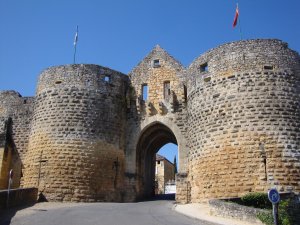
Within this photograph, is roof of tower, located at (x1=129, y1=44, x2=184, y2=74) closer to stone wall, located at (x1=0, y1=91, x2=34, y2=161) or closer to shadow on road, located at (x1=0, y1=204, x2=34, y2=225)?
stone wall, located at (x1=0, y1=91, x2=34, y2=161)

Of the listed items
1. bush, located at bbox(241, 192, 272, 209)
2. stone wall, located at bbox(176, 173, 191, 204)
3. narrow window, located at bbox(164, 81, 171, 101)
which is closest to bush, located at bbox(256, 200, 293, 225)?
bush, located at bbox(241, 192, 272, 209)

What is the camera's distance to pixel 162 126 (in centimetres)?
2114

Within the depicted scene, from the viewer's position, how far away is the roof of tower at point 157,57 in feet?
70.5

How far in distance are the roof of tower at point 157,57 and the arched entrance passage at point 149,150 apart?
355 cm

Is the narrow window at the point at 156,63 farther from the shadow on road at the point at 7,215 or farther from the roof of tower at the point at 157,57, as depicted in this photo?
→ the shadow on road at the point at 7,215

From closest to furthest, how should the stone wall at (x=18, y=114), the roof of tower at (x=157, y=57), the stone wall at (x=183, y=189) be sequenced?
the stone wall at (x=183, y=189) → the roof of tower at (x=157, y=57) → the stone wall at (x=18, y=114)

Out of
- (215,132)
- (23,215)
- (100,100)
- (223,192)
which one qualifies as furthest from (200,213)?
(100,100)

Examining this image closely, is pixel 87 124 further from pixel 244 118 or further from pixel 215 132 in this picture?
pixel 244 118

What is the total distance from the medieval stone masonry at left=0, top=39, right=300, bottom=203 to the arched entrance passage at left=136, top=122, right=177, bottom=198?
0.08 meters

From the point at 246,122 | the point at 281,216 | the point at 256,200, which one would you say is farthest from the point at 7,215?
the point at 246,122

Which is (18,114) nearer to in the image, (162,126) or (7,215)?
(162,126)

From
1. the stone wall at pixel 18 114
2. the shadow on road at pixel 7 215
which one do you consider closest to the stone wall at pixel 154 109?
the stone wall at pixel 18 114

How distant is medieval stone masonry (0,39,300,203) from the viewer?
15.2 meters

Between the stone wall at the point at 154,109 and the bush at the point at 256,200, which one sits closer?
the bush at the point at 256,200
